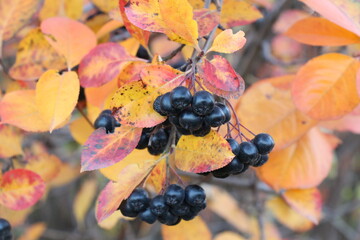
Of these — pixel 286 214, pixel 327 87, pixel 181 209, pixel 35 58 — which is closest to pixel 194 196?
pixel 181 209

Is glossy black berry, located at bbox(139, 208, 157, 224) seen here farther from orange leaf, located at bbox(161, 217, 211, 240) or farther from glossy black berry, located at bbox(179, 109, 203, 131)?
orange leaf, located at bbox(161, 217, 211, 240)

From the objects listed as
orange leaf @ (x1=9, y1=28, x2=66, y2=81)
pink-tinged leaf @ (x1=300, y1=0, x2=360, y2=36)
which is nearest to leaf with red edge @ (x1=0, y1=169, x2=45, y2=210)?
orange leaf @ (x1=9, y1=28, x2=66, y2=81)

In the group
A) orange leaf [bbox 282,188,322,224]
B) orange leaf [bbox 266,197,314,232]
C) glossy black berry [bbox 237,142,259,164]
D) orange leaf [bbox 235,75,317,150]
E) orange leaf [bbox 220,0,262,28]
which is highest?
orange leaf [bbox 220,0,262,28]

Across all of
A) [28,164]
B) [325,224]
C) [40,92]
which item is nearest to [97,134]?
[40,92]

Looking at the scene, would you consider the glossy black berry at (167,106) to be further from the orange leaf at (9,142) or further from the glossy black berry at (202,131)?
the orange leaf at (9,142)

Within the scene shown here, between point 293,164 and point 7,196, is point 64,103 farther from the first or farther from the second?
point 293,164

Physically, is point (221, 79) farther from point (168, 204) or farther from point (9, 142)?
point (9, 142)
